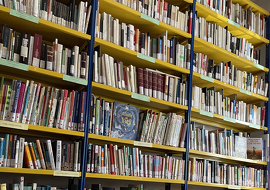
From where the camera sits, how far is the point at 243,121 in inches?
148

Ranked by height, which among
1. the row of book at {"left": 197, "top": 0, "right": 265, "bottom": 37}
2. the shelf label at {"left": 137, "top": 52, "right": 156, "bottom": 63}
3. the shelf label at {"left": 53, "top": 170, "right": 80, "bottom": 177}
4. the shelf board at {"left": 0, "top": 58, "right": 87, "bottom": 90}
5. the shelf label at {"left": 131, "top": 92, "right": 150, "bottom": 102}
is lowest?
the shelf label at {"left": 53, "top": 170, "right": 80, "bottom": 177}

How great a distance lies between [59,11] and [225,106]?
219 cm

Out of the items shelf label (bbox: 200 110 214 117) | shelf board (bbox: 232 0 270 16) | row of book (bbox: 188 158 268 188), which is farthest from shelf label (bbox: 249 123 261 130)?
shelf board (bbox: 232 0 270 16)

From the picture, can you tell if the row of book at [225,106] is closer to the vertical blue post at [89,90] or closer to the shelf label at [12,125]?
the vertical blue post at [89,90]

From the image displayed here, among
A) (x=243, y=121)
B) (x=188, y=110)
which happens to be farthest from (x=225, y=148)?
(x=188, y=110)

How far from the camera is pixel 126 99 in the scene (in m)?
3.07

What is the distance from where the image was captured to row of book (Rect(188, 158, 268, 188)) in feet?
10.5

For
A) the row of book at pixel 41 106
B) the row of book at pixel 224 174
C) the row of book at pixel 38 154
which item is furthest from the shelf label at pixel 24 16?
the row of book at pixel 224 174

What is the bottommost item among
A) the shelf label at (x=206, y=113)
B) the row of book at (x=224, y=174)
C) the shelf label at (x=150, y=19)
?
the row of book at (x=224, y=174)

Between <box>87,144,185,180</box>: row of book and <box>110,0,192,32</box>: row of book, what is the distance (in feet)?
4.52

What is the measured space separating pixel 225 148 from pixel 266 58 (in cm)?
158

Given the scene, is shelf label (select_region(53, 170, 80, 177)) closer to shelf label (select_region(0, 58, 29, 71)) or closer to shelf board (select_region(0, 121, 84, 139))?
shelf board (select_region(0, 121, 84, 139))

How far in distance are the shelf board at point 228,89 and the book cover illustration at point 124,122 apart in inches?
35.7

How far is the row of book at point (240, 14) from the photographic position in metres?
3.72
